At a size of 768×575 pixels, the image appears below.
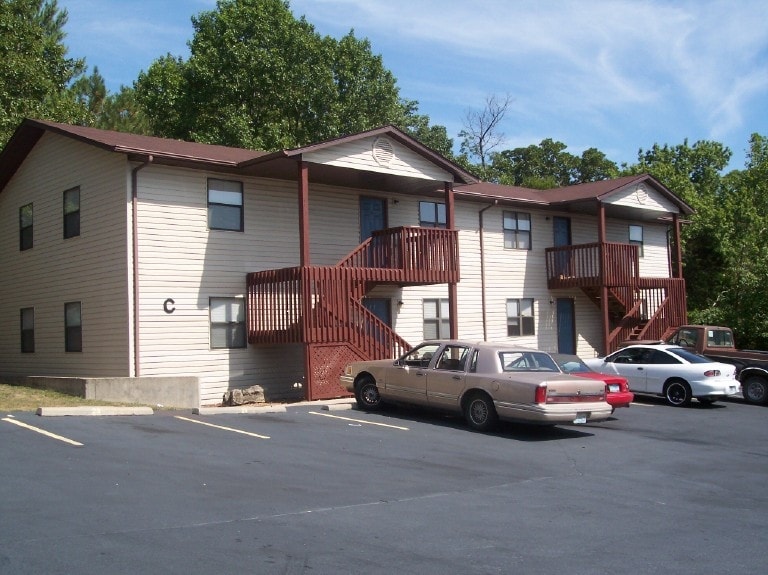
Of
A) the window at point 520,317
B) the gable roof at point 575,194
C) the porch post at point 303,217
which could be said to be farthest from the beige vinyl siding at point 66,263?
the window at point 520,317

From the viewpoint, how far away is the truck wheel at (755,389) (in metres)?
20.6

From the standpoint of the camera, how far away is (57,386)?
18375mm

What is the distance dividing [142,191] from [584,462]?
11.7m

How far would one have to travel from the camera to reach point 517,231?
27312mm

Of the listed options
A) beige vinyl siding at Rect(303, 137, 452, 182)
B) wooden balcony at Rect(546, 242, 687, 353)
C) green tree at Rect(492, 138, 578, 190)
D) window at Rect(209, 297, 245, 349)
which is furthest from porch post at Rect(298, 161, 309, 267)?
green tree at Rect(492, 138, 578, 190)

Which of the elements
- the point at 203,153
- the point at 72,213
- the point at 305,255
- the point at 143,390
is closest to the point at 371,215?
the point at 305,255

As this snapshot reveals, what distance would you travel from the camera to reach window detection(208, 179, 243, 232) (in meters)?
19.8

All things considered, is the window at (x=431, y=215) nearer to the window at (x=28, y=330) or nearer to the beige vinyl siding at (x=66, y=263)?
the beige vinyl siding at (x=66, y=263)

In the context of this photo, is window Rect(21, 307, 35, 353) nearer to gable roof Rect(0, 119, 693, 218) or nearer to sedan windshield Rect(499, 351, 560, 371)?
gable roof Rect(0, 119, 693, 218)

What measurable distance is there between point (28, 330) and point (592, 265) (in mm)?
17380

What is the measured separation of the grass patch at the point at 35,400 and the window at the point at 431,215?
10688mm

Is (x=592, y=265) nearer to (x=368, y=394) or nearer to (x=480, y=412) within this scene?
(x=368, y=394)

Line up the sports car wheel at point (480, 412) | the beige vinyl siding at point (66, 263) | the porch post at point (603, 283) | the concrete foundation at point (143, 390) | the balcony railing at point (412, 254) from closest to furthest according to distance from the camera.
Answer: the sports car wheel at point (480, 412), the concrete foundation at point (143, 390), the beige vinyl siding at point (66, 263), the balcony railing at point (412, 254), the porch post at point (603, 283)

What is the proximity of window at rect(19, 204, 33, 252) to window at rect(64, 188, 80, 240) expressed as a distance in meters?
2.29
